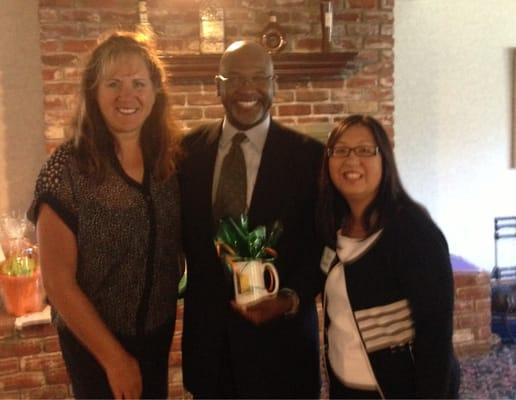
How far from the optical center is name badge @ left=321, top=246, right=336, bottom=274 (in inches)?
64.5

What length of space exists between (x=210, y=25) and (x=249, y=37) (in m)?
0.23

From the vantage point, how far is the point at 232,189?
70.5 inches

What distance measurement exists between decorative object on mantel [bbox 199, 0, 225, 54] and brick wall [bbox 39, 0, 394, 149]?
44 millimetres

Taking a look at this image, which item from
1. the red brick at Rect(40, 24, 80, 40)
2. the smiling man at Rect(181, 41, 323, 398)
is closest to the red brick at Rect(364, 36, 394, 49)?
the red brick at Rect(40, 24, 80, 40)

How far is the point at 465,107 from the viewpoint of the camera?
13.6 ft

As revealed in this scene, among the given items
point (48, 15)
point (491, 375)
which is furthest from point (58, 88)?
point (491, 375)

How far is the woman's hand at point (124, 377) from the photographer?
1604mm

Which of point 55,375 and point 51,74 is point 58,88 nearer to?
point 51,74

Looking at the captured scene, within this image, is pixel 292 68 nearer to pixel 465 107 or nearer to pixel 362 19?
pixel 362 19

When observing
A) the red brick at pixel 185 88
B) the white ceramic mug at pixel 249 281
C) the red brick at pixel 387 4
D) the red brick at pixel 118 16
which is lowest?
the white ceramic mug at pixel 249 281

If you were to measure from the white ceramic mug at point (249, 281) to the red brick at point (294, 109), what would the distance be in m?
2.02

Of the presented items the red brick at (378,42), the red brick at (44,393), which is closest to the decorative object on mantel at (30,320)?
the red brick at (44,393)

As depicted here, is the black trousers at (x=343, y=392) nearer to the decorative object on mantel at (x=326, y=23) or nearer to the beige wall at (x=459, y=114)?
the decorative object on mantel at (x=326, y=23)

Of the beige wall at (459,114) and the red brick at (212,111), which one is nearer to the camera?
the red brick at (212,111)
